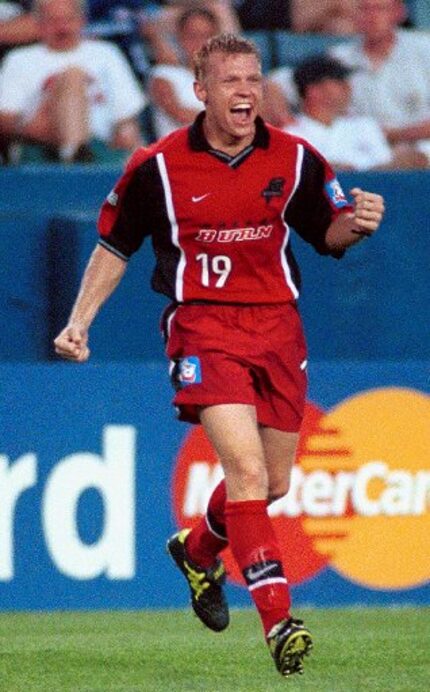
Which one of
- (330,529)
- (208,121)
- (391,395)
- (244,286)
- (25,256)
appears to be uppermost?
(208,121)

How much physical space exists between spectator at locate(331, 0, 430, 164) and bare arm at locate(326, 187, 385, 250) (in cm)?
519

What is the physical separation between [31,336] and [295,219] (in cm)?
288

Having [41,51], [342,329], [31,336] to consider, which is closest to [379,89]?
[41,51]

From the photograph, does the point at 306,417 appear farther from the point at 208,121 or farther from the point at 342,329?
the point at 208,121

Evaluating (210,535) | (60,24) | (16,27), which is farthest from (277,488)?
(16,27)

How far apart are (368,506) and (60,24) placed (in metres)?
3.81

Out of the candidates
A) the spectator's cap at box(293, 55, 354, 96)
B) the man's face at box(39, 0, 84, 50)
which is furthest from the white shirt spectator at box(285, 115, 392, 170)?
the man's face at box(39, 0, 84, 50)

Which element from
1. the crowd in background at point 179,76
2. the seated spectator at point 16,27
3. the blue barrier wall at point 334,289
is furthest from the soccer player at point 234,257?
the seated spectator at point 16,27

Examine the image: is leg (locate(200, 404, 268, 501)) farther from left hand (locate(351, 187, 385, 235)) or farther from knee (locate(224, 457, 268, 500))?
left hand (locate(351, 187, 385, 235))

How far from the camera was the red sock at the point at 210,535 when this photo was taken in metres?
6.61

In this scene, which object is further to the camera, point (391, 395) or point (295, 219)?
point (391, 395)

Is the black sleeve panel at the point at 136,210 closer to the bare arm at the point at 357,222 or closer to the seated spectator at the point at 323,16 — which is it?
the bare arm at the point at 357,222

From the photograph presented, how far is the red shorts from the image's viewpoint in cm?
600

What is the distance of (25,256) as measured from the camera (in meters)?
8.89
